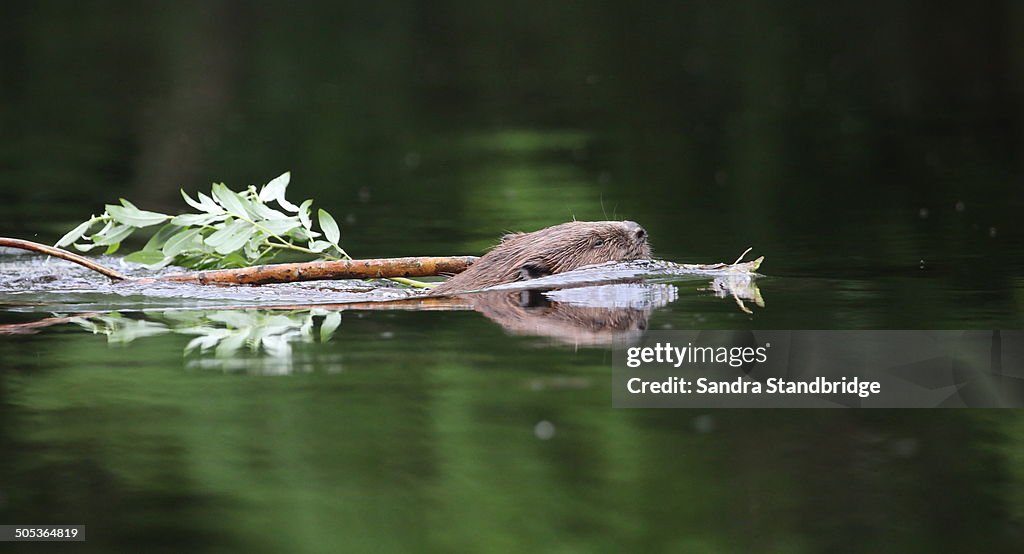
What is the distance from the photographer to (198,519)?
4496 millimetres

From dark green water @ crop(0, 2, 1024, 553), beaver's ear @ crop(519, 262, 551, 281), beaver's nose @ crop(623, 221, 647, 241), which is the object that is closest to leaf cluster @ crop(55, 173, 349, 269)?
dark green water @ crop(0, 2, 1024, 553)

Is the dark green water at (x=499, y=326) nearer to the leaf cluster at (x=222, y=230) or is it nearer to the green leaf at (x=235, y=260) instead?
the leaf cluster at (x=222, y=230)

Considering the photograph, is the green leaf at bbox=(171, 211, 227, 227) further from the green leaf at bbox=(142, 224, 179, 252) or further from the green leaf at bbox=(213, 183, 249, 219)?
the green leaf at bbox=(142, 224, 179, 252)

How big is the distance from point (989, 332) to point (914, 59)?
67.1ft

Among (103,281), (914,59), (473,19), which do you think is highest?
(473,19)

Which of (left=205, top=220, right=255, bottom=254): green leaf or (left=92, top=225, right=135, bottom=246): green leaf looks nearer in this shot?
(left=205, top=220, right=255, bottom=254): green leaf

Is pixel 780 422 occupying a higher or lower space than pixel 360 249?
lower

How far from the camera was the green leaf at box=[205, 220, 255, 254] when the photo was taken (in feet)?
27.4

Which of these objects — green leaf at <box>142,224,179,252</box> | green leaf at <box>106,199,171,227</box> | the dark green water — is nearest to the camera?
the dark green water

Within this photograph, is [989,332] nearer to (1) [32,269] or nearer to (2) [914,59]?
(1) [32,269]

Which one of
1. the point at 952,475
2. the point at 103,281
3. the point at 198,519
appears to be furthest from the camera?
the point at 103,281

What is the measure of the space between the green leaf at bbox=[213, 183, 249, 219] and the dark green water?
2.13 ft

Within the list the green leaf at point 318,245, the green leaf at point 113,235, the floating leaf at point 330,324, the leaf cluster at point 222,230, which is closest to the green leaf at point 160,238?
the leaf cluster at point 222,230

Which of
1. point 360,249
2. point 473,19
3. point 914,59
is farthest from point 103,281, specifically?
point 473,19
